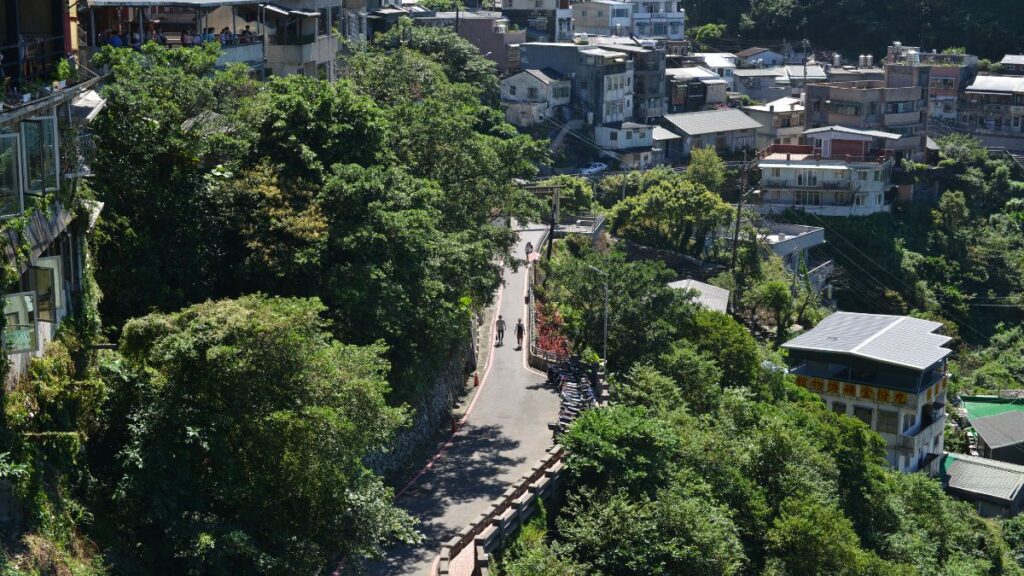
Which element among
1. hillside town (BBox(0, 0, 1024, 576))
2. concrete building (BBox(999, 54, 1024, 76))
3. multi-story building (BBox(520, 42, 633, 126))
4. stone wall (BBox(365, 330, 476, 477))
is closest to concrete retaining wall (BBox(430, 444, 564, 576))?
hillside town (BBox(0, 0, 1024, 576))

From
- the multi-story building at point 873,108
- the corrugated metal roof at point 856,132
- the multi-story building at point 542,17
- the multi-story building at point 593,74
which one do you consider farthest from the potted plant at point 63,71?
the multi-story building at point 542,17

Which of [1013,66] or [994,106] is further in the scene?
[1013,66]

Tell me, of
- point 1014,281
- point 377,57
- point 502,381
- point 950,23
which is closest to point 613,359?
point 502,381

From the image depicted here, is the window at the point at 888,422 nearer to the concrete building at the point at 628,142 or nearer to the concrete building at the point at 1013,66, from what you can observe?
the concrete building at the point at 628,142

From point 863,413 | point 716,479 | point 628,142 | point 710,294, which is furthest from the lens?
point 628,142

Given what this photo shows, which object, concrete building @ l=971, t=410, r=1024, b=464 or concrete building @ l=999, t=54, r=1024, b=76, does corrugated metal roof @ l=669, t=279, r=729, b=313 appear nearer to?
concrete building @ l=971, t=410, r=1024, b=464

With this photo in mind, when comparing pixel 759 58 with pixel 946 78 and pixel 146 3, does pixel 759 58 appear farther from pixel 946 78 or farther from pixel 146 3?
pixel 146 3

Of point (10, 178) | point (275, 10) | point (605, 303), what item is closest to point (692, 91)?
point (275, 10)
